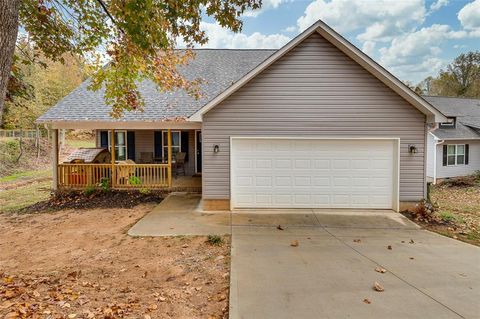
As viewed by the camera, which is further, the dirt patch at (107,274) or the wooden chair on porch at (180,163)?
the wooden chair on porch at (180,163)

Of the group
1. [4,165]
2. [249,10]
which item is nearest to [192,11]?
[249,10]

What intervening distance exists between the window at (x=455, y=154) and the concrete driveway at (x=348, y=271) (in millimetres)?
15199

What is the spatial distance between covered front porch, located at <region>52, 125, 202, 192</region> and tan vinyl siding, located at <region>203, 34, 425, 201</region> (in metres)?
2.73

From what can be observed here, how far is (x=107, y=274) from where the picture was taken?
467 cm

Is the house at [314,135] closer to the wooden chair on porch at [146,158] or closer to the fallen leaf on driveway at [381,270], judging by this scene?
the fallen leaf on driveway at [381,270]

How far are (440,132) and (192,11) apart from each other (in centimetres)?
1899

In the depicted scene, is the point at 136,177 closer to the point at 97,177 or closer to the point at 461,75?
the point at 97,177

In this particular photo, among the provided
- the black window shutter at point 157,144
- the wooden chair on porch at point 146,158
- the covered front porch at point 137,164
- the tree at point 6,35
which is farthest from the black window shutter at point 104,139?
the tree at point 6,35

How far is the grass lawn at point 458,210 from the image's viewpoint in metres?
7.20

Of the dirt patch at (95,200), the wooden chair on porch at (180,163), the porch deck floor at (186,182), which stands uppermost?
the wooden chair on porch at (180,163)

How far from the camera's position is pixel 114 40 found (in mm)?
8227

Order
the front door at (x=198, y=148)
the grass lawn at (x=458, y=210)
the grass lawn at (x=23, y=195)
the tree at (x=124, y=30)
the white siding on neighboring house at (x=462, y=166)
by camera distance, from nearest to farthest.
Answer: the tree at (x=124, y=30), the grass lawn at (x=458, y=210), the grass lawn at (x=23, y=195), the front door at (x=198, y=148), the white siding on neighboring house at (x=462, y=166)

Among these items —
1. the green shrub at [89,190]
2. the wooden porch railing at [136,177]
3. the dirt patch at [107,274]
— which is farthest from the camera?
the wooden porch railing at [136,177]

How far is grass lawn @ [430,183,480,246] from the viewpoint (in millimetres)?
7199
